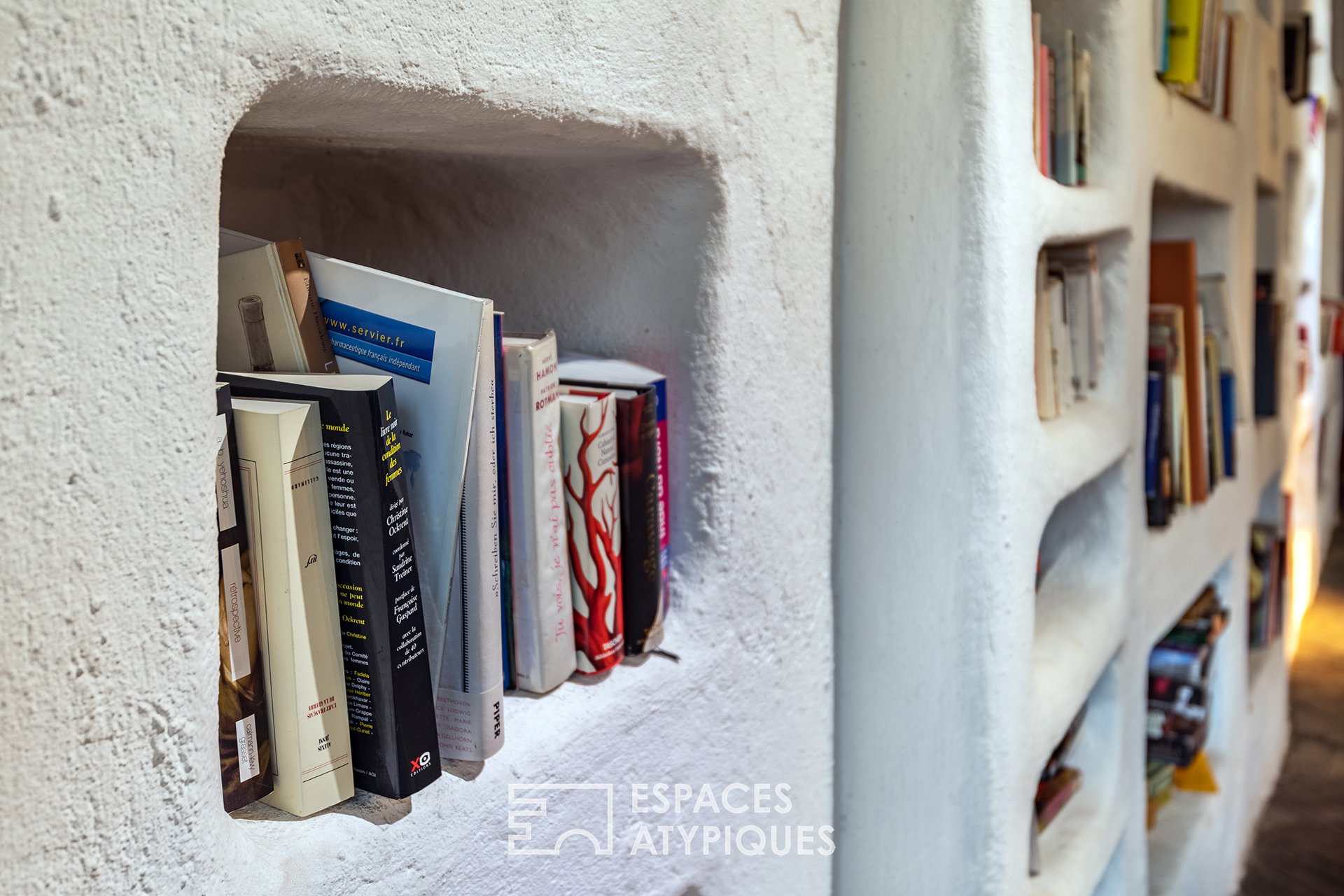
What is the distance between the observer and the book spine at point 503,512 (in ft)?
2.89

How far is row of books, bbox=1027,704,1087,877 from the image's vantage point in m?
1.68

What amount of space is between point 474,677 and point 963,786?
0.77m

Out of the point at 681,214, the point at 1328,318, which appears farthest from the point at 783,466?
the point at 1328,318

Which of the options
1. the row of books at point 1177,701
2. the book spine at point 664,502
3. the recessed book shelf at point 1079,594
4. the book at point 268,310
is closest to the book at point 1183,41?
the recessed book shelf at point 1079,594

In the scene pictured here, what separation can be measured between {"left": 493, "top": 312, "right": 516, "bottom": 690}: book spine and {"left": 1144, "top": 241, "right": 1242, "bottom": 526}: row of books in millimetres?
1409

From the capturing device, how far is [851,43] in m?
1.31

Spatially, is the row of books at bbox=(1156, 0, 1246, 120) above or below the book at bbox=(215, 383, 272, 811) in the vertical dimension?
above

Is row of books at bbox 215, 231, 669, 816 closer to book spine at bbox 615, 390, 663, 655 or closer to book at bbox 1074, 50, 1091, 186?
book spine at bbox 615, 390, 663, 655

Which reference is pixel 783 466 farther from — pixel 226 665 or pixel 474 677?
pixel 226 665

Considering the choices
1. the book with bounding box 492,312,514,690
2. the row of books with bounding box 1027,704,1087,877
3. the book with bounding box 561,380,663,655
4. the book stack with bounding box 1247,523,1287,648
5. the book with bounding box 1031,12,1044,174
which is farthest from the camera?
the book stack with bounding box 1247,523,1287,648

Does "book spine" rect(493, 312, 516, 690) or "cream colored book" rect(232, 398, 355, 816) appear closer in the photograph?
"cream colored book" rect(232, 398, 355, 816)

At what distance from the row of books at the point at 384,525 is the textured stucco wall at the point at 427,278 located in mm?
52

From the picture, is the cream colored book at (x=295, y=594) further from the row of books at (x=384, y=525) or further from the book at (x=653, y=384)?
the book at (x=653, y=384)

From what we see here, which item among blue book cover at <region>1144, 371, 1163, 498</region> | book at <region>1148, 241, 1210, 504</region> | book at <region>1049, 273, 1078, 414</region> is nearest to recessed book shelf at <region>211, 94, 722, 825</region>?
book at <region>1049, 273, 1078, 414</region>
